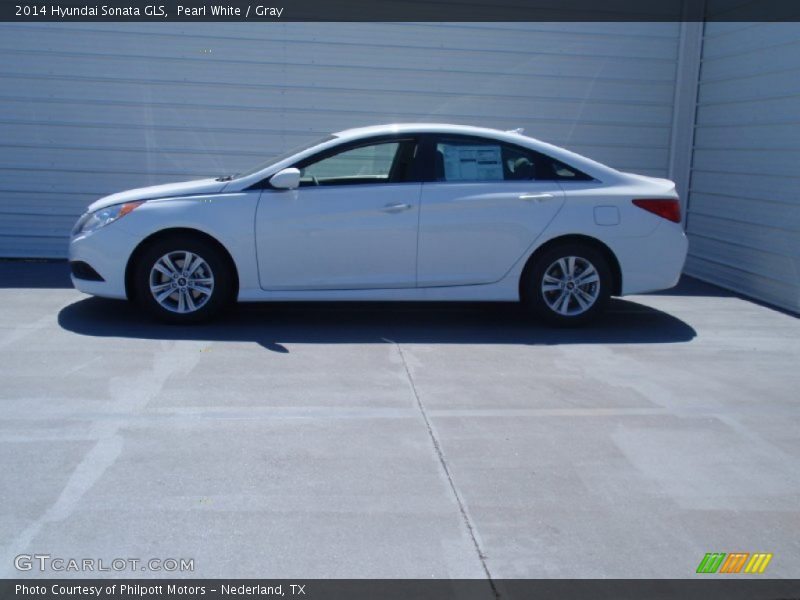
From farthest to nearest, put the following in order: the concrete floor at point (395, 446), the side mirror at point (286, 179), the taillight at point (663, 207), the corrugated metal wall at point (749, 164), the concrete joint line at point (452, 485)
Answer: the corrugated metal wall at point (749, 164) < the taillight at point (663, 207) < the side mirror at point (286, 179) < the concrete floor at point (395, 446) < the concrete joint line at point (452, 485)

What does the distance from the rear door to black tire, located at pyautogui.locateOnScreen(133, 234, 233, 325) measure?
1568 millimetres

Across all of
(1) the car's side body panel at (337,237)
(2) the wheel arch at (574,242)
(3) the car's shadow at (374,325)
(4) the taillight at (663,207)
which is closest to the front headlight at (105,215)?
(3) the car's shadow at (374,325)

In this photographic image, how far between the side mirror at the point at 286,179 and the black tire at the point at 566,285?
6.51ft

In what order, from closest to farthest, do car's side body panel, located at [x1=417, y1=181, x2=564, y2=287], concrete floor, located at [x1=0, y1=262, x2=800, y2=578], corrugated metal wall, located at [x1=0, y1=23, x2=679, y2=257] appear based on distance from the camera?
1. concrete floor, located at [x1=0, y1=262, x2=800, y2=578]
2. car's side body panel, located at [x1=417, y1=181, x2=564, y2=287]
3. corrugated metal wall, located at [x1=0, y1=23, x2=679, y2=257]

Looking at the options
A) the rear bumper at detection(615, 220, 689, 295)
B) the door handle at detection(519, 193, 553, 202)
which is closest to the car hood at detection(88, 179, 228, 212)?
the door handle at detection(519, 193, 553, 202)

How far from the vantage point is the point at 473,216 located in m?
7.17

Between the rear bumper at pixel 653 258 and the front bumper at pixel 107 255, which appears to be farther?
the rear bumper at pixel 653 258

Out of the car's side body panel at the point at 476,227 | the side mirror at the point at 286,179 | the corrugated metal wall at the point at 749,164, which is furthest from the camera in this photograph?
the corrugated metal wall at the point at 749,164

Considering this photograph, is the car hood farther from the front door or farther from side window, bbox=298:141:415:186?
side window, bbox=298:141:415:186

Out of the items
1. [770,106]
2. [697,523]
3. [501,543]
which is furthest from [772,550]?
[770,106]

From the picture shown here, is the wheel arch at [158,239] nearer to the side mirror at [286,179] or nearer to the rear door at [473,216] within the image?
the side mirror at [286,179]

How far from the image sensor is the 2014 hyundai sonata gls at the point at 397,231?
7.00m

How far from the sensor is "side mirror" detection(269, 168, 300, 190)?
6.92m

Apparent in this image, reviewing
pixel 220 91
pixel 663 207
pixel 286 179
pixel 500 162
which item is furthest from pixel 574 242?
pixel 220 91
